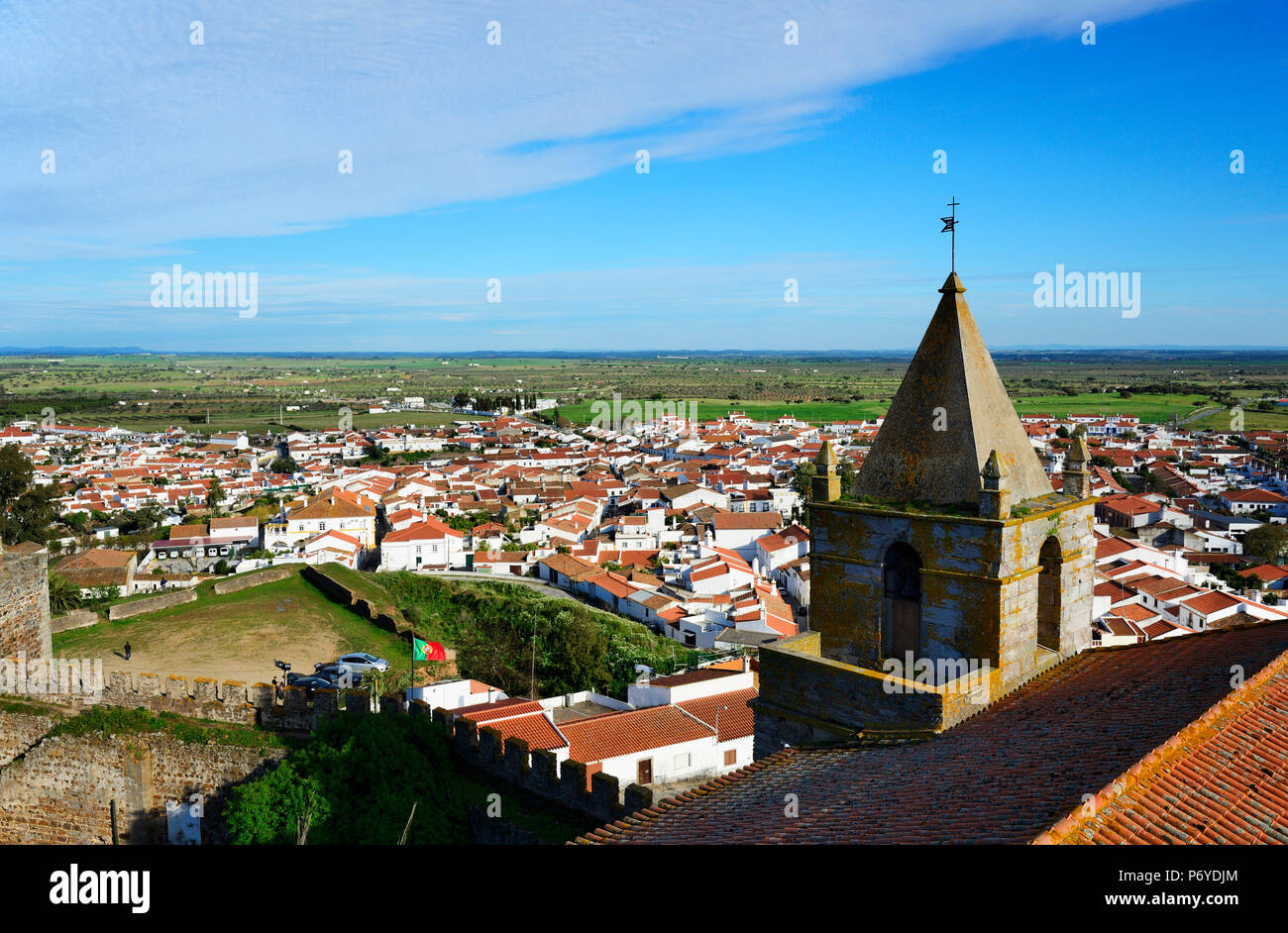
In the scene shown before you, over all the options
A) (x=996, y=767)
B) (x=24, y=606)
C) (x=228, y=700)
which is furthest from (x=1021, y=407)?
(x=996, y=767)

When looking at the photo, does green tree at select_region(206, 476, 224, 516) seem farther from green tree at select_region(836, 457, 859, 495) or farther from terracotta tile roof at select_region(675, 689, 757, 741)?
green tree at select_region(836, 457, 859, 495)

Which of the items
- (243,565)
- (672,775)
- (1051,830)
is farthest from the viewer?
(243,565)

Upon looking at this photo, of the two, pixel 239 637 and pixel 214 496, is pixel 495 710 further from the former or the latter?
pixel 214 496

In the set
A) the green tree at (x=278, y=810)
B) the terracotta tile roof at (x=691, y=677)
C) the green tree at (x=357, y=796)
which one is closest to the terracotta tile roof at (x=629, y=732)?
the terracotta tile roof at (x=691, y=677)

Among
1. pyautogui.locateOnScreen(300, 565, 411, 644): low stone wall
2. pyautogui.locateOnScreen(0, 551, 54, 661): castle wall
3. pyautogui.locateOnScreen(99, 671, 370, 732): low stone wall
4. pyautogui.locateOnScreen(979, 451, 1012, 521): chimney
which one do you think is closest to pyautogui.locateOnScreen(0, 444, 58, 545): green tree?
pyautogui.locateOnScreen(300, 565, 411, 644): low stone wall

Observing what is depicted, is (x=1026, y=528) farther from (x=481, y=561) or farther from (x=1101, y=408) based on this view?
(x=1101, y=408)
